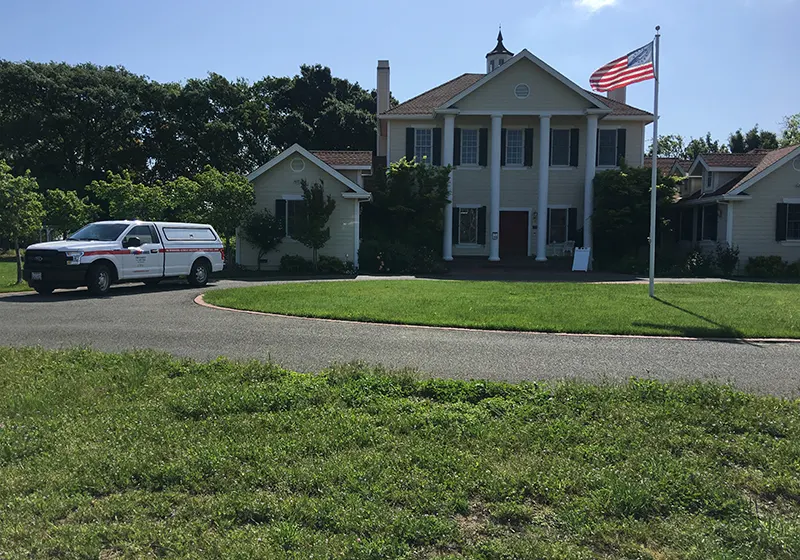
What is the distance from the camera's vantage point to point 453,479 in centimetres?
409

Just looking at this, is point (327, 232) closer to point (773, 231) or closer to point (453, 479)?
point (773, 231)

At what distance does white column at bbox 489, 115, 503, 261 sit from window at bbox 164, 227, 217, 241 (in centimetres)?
1215

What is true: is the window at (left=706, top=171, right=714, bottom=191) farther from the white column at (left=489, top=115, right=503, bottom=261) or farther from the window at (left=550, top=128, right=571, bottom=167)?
the white column at (left=489, top=115, right=503, bottom=261)

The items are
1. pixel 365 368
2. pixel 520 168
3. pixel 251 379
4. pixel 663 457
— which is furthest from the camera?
pixel 520 168

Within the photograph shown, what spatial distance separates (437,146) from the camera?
2759 cm

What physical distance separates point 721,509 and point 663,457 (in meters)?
0.74

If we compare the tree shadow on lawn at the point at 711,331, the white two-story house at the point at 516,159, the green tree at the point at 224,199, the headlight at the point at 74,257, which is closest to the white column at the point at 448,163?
the white two-story house at the point at 516,159

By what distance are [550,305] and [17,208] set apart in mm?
14371

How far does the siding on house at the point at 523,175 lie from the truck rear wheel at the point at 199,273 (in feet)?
38.0

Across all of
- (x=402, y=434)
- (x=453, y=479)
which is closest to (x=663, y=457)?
(x=453, y=479)

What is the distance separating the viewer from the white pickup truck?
15.2m

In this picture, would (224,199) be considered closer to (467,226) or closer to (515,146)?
(467,226)

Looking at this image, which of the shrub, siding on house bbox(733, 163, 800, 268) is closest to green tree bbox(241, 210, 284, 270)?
the shrub

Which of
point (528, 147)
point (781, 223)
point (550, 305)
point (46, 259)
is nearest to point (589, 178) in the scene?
point (528, 147)
